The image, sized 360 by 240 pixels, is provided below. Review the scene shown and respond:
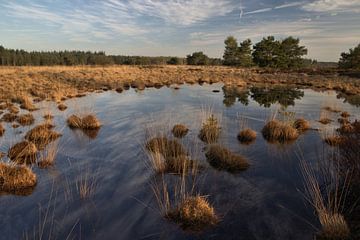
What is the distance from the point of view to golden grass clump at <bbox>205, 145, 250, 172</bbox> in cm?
893

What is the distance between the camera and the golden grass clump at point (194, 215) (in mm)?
5910

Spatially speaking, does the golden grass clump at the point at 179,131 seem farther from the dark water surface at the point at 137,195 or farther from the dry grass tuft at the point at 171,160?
the dry grass tuft at the point at 171,160

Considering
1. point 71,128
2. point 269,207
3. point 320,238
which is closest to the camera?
point 320,238

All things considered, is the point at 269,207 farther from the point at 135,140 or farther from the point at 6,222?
the point at 135,140

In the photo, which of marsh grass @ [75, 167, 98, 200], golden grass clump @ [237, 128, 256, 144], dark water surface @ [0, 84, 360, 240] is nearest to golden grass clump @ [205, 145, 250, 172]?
dark water surface @ [0, 84, 360, 240]

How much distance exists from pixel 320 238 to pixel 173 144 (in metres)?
5.71

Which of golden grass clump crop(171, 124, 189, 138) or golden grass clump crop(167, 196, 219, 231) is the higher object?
golden grass clump crop(171, 124, 189, 138)

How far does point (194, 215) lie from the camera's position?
5.95 metres

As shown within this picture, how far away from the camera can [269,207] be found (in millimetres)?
6742

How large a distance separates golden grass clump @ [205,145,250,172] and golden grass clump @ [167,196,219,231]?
292 cm

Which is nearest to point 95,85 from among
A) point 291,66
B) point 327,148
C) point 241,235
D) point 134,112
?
point 134,112

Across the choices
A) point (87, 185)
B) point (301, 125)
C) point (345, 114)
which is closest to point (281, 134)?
point (301, 125)

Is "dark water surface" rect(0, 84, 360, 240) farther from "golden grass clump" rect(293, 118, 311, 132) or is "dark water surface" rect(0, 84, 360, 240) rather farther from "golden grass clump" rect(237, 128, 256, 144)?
"golden grass clump" rect(293, 118, 311, 132)

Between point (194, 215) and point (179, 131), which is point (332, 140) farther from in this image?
point (194, 215)
